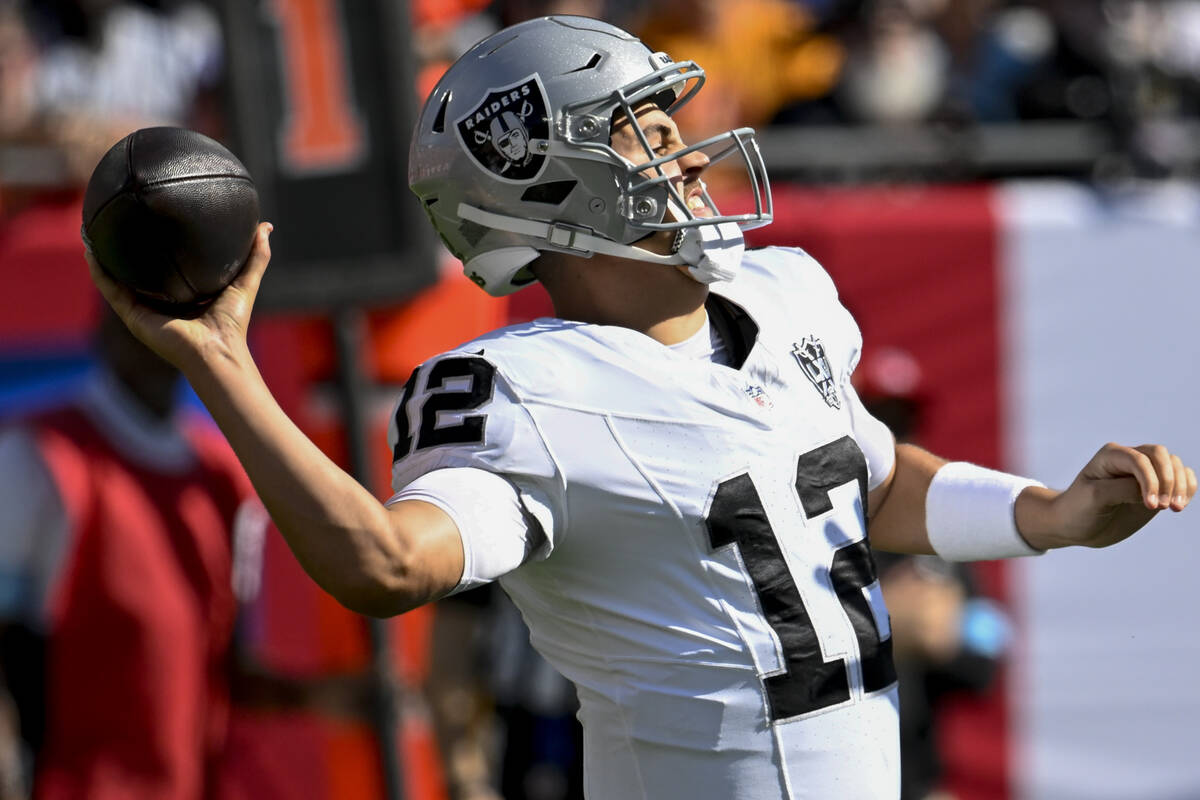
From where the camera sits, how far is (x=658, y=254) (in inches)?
84.3

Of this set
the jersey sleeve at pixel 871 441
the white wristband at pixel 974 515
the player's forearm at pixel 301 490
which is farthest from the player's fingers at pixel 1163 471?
the player's forearm at pixel 301 490

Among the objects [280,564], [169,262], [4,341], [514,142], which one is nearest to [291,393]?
[280,564]

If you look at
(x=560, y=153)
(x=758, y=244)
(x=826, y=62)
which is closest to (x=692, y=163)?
(x=560, y=153)

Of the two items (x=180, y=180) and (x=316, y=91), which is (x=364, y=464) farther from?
(x=180, y=180)

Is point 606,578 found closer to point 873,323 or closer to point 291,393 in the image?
point 291,393

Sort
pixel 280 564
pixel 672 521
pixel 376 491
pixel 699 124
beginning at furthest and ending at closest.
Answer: pixel 699 124
pixel 280 564
pixel 376 491
pixel 672 521

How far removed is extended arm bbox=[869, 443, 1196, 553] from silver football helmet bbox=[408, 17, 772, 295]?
1.54 feet

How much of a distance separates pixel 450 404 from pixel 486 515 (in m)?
0.18

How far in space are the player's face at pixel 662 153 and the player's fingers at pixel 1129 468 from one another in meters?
0.60

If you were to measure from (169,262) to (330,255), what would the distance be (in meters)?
1.93

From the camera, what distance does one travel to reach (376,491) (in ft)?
12.9

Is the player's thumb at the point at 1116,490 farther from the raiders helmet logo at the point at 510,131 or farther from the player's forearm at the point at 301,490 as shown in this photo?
the player's forearm at the point at 301,490

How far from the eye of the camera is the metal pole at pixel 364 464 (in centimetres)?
364

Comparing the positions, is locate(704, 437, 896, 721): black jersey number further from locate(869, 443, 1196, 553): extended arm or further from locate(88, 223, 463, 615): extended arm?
locate(88, 223, 463, 615): extended arm
